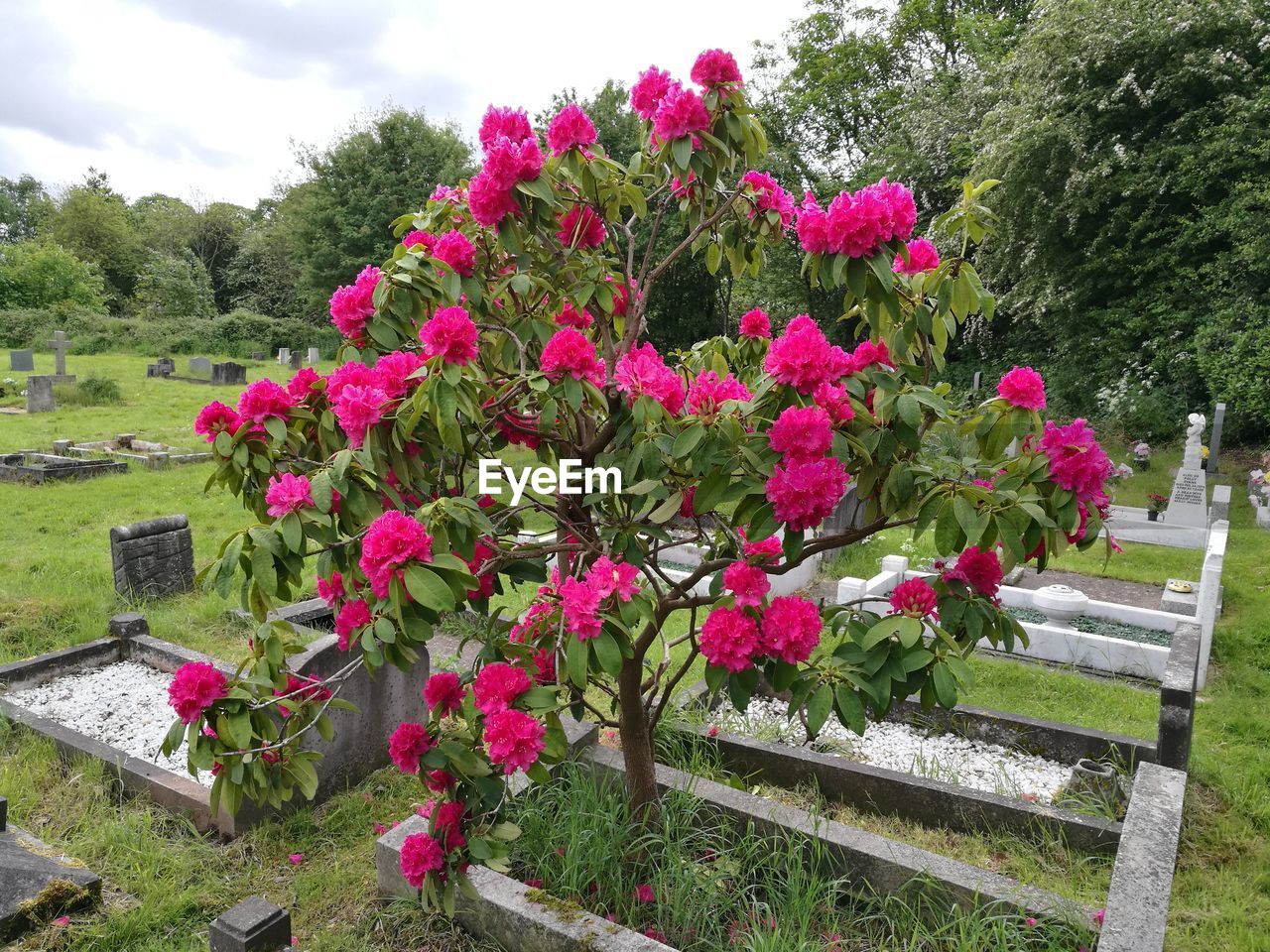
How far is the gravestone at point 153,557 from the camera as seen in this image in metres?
5.20

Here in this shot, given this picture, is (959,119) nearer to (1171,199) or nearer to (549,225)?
(1171,199)

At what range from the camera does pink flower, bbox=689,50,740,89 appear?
6.63 feet

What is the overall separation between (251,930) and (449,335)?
5.76ft

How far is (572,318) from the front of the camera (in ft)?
7.65

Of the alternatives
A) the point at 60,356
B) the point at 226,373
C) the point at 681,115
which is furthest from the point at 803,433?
the point at 226,373

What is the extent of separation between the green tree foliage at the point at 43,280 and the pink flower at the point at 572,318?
32312 millimetres

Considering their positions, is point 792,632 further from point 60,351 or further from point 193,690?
point 60,351

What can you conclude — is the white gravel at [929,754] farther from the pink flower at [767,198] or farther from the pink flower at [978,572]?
the pink flower at [767,198]

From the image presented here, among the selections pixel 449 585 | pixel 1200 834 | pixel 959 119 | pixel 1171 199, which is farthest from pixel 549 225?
pixel 959 119

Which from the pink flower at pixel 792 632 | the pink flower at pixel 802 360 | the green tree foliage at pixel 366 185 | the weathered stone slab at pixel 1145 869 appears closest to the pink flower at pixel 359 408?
the pink flower at pixel 802 360

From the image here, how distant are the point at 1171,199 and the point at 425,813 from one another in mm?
13992

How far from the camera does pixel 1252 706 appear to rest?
422 centimetres

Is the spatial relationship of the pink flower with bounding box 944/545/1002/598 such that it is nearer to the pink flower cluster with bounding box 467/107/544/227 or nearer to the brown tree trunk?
the brown tree trunk

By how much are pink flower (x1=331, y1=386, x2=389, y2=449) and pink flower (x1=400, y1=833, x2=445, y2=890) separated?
1102 millimetres
